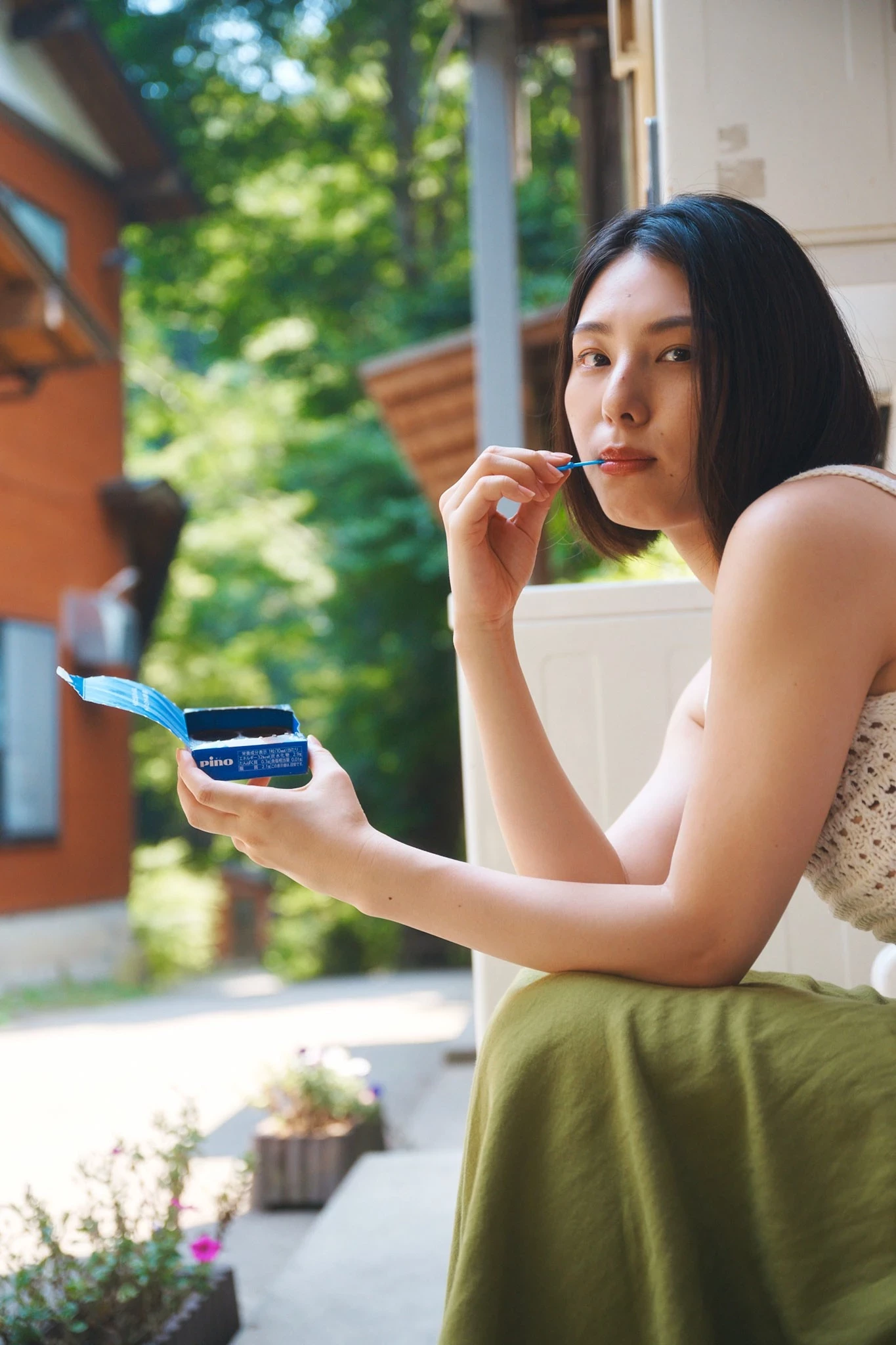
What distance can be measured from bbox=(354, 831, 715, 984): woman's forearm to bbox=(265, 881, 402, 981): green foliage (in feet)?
38.8

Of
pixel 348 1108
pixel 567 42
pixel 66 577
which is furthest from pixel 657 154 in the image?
pixel 66 577

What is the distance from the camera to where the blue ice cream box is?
3.43 feet

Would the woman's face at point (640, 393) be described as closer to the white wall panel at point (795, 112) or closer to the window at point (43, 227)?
the white wall panel at point (795, 112)

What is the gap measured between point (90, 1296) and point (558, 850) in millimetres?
1139

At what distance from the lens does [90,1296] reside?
6.01ft

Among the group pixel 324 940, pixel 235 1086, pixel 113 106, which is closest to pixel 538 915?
pixel 235 1086

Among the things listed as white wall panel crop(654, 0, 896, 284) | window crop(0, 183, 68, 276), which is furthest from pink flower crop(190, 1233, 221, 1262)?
window crop(0, 183, 68, 276)

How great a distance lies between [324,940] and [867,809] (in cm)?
1280

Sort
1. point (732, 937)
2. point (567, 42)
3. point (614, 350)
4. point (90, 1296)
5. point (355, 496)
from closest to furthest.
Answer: point (732, 937)
point (614, 350)
point (90, 1296)
point (567, 42)
point (355, 496)

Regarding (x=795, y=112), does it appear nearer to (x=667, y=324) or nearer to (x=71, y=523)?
(x=667, y=324)

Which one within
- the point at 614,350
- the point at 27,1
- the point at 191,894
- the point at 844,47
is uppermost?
the point at 27,1

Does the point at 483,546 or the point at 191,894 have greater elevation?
the point at 483,546

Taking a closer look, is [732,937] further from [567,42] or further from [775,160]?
[567,42]

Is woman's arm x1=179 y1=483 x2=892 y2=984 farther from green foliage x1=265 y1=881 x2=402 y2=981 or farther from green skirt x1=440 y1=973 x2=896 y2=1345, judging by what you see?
green foliage x1=265 y1=881 x2=402 y2=981
